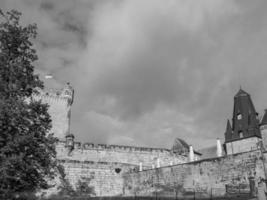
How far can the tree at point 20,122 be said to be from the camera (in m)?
12.2

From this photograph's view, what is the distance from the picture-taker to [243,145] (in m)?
42.6

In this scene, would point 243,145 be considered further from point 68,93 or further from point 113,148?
point 68,93

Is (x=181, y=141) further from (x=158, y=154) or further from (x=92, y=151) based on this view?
(x=92, y=151)

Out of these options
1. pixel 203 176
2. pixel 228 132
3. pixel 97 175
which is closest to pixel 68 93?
pixel 97 175

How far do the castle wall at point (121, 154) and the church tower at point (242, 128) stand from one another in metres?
8.65

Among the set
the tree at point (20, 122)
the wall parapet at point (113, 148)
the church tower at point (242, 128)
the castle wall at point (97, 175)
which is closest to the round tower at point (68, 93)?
the wall parapet at point (113, 148)

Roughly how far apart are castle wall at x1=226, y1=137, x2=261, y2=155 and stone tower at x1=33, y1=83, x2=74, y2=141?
22.2 meters

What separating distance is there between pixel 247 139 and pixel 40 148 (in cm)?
3484

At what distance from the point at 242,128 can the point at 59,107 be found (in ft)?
81.6

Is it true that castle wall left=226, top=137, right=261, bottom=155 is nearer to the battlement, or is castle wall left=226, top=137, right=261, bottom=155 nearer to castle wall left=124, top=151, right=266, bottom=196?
the battlement

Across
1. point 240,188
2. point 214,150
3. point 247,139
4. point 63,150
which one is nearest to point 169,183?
point 240,188

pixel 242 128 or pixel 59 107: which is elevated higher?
pixel 59 107

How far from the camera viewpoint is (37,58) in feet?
47.4

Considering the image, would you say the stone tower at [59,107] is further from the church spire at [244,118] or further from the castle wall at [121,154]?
the church spire at [244,118]
